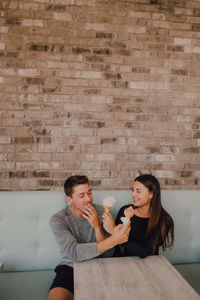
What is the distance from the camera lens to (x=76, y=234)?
2.11m

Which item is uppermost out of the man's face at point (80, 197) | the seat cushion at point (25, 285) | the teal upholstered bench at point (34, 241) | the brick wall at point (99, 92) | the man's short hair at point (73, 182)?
the brick wall at point (99, 92)

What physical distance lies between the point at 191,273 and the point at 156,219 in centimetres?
61

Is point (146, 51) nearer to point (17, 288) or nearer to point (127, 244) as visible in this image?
point (127, 244)

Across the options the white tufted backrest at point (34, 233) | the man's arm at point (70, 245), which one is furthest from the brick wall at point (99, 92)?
the man's arm at point (70, 245)

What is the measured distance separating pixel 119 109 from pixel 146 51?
0.70 metres

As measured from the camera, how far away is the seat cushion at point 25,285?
198 centimetres

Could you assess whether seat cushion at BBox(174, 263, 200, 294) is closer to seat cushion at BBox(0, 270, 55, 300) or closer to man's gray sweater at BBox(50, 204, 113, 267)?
man's gray sweater at BBox(50, 204, 113, 267)

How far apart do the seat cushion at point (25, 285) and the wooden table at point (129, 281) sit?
545mm

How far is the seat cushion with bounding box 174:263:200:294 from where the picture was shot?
219 cm

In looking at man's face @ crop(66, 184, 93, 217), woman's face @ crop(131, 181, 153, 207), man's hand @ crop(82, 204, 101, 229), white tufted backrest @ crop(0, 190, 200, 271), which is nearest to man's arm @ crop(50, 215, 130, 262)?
man's hand @ crop(82, 204, 101, 229)

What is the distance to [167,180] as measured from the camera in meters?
3.22

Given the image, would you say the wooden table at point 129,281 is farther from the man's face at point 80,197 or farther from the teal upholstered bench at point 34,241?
the teal upholstered bench at point 34,241

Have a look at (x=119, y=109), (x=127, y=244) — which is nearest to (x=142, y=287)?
(x=127, y=244)

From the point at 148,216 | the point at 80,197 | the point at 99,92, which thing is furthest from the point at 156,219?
the point at 99,92
